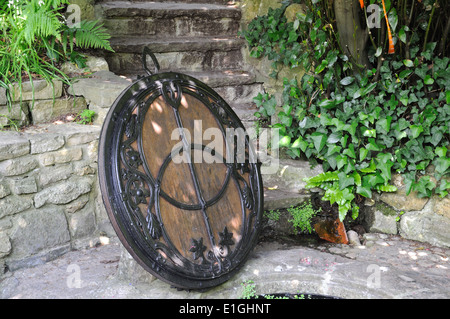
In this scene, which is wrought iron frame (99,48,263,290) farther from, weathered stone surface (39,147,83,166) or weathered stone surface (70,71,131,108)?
weathered stone surface (39,147,83,166)

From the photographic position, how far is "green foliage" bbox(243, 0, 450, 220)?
2.91 meters

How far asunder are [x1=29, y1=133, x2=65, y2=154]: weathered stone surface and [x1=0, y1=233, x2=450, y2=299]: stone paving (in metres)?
0.66

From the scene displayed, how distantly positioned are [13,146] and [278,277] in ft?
5.27

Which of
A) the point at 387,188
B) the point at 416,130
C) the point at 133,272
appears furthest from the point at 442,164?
the point at 133,272

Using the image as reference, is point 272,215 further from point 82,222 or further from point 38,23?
point 38,23

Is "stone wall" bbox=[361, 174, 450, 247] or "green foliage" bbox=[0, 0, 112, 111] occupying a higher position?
"green foliage" bbox=[0, 0, 112, 111]

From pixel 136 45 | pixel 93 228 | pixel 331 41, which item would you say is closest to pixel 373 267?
pixel 331 41

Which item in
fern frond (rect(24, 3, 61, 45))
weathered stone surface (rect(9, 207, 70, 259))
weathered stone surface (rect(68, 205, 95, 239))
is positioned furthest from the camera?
weathered stone surface (rect(68, 205, 95, 239))

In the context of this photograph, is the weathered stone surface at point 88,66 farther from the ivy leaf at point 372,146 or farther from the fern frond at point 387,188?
the fern frond at point 387,188

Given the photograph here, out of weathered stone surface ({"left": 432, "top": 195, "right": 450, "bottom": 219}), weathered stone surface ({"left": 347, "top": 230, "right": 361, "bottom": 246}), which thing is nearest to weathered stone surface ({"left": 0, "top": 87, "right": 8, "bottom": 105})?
weathered stone surface ({"left": 347, "top": 230, "right": 361, "bottom": 246})

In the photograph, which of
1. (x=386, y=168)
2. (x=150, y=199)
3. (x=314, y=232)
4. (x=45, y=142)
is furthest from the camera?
(x=314, y=232)

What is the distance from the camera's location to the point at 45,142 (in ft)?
8.72

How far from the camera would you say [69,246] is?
2.85m

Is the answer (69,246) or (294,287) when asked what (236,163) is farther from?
(69,246)
